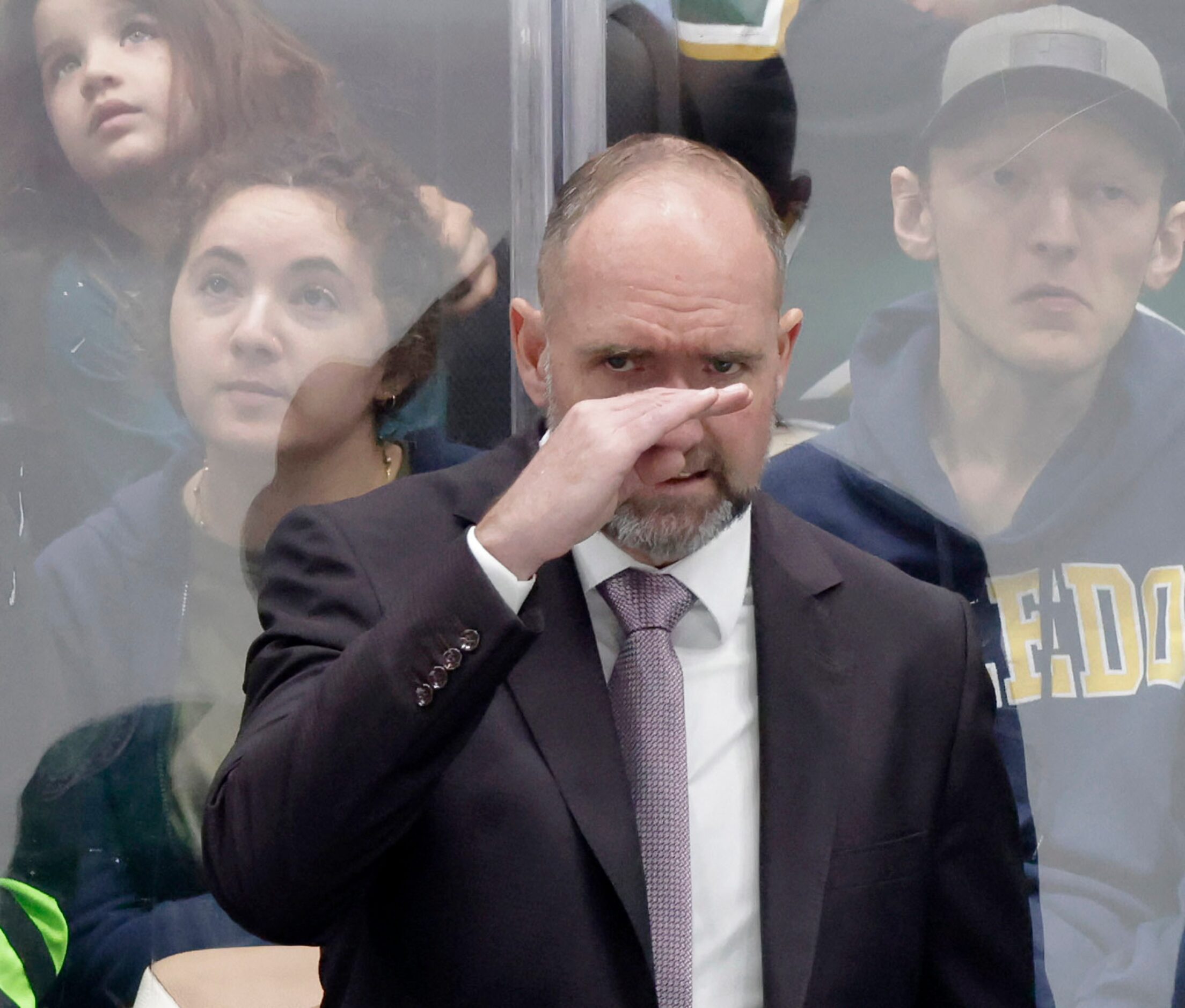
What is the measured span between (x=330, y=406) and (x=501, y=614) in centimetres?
85

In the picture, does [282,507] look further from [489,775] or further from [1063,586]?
[1063,586]

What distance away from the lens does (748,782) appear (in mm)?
1280

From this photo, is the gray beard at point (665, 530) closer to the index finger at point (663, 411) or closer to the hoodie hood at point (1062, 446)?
the index finger at point (663, 411)

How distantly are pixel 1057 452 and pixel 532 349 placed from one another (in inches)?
32.8

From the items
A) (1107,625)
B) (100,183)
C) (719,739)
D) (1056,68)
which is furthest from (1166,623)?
(100,183)

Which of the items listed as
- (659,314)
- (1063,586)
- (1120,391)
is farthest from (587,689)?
(1120,391)

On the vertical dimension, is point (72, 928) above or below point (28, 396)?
below

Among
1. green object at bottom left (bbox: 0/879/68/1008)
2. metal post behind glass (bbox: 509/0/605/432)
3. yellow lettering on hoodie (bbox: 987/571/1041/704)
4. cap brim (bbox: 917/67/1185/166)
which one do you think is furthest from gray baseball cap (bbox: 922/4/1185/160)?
green object at bottom left (bbox: 0/879/68/1008)

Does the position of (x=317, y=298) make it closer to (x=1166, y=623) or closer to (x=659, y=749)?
(x=659, y=749)

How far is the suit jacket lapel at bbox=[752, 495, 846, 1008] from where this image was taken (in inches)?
47.3

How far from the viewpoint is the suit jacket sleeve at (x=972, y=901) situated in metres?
1.34

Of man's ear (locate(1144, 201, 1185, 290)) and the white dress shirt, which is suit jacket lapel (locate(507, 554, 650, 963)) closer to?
the white dress shirt

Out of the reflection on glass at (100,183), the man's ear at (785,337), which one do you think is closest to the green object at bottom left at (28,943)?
the reflection on glass at (100,183)

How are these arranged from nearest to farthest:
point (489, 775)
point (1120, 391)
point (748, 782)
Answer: point (489, 775), point (748, 782), point (1120, 391)
